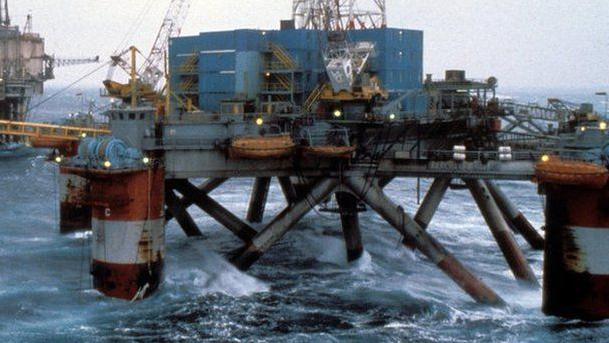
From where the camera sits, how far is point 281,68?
116 ft

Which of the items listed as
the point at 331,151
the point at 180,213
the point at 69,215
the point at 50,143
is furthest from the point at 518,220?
the point at 50,143

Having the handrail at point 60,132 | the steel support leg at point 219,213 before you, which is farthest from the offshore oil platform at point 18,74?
the steel support leg at point 219,213

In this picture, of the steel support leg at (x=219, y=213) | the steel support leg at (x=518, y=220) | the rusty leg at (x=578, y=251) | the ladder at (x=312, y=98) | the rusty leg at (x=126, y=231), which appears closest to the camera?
the rusty leg at (x=578, y=251)

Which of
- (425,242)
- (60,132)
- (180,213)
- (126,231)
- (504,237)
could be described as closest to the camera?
(126,231)

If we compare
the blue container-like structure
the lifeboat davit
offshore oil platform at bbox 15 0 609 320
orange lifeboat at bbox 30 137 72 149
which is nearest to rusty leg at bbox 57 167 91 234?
offshore oil platform at bbox 15 0 609 320

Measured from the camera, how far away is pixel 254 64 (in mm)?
35438

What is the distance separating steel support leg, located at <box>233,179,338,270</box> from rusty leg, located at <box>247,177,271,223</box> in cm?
1149

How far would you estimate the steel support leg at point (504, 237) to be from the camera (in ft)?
96.8

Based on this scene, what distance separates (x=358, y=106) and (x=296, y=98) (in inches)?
152

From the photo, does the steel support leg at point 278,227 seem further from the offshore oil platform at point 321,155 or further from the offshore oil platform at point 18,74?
the offshore oil platform at point 18,74

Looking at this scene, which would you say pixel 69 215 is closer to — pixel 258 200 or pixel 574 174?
pixel 258 200

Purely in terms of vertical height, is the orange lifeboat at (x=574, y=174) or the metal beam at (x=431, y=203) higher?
the orange lifeboat at (x=574, y=174)

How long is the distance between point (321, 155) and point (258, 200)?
13628mm

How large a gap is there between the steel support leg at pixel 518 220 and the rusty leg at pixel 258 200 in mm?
10847
